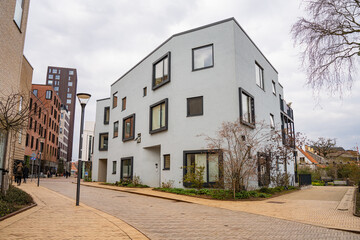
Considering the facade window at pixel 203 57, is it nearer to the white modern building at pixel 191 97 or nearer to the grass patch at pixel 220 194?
the white modern building at pixel 191 97

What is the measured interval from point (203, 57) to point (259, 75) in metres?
5.65

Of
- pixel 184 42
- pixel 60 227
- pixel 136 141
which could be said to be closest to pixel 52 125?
pixel 136 141

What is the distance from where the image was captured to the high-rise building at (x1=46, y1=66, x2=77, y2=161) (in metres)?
99.6

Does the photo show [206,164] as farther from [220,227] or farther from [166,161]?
[220,227]

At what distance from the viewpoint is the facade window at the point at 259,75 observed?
20.7 m

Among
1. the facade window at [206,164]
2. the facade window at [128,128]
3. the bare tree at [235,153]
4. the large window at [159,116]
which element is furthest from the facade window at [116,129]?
the bare tree at [235,153]

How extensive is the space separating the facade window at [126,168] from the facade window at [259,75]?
11603 mm

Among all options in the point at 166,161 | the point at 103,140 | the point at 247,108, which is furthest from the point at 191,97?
the point at 103,140

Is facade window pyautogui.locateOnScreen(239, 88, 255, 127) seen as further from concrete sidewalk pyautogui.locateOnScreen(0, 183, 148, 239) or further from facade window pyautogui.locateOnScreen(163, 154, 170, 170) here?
concrete sidewalk pyautogui.locateOnScreen(0, 183, 148, 239)

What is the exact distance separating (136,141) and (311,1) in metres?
17.2

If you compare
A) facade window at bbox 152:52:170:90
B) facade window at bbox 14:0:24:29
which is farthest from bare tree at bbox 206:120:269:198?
facade window at bbox 14:0:24:29

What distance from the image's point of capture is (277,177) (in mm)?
19484

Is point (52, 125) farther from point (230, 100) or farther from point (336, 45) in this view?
point (336, 45)

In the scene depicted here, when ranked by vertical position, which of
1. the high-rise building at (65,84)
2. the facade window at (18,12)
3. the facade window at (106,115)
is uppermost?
the high-rise building at (65,84)
